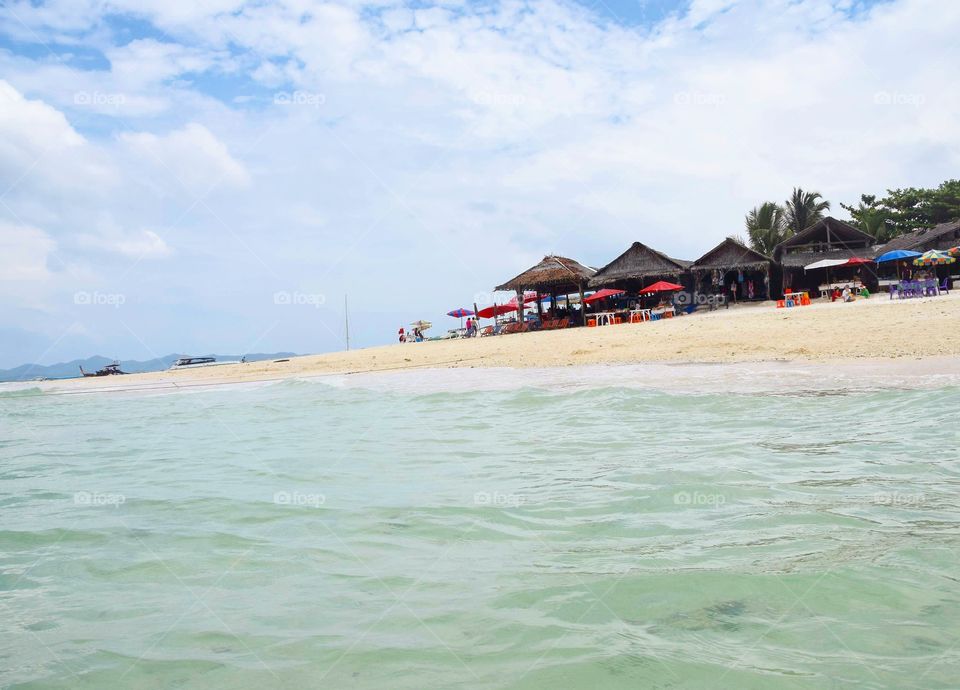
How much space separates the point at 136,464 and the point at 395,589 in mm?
5988

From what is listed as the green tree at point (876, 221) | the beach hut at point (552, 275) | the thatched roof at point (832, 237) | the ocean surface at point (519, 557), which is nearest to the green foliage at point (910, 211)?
the green tree at point (876, 221)

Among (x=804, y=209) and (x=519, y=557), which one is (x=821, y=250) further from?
(x=519, y=557)

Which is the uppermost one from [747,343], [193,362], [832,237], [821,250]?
[832,237]

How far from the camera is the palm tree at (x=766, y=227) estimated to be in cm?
4106

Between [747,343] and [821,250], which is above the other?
[821,250]

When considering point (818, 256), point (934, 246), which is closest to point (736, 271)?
point (818, 256)

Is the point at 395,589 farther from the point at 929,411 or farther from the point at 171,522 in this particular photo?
the point at 929,411

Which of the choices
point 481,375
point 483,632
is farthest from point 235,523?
point 481,375

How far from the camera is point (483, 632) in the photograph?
2830 mm

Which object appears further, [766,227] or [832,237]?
[766,227]

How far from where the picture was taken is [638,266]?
3291 cm

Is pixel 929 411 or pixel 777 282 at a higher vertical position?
pixel 777 282

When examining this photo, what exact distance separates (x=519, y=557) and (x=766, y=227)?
1690 inches

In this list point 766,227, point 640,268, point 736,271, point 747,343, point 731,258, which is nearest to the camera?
point 747,343
